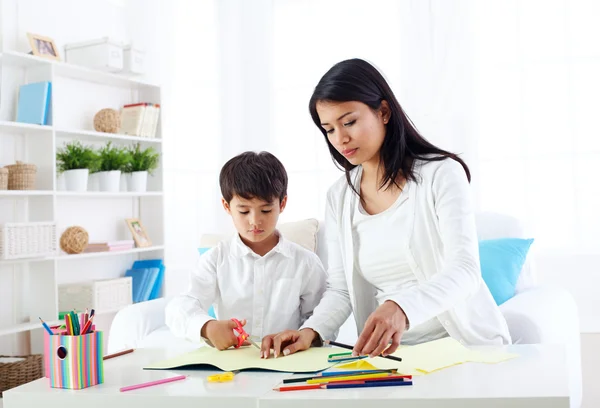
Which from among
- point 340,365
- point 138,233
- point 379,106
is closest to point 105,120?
point 138,233

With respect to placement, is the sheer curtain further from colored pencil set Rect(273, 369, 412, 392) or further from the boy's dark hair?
colored pencil set Rect(273, 369, 412, 392)

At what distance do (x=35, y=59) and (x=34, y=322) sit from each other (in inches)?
54.6

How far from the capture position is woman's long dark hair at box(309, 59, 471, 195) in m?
1.50

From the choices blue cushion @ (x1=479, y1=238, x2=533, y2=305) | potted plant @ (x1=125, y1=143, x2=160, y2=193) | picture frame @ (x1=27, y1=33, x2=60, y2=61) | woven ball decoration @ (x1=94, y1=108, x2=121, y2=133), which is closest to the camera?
blue cushion @ (x1=479, y1=238, x2=533, y2=305)

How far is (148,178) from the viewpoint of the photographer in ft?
14.5

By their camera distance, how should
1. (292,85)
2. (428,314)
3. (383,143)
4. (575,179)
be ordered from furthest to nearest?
1. (292,85)
2. (575,179)
3. (383,143)
4. (428,314)

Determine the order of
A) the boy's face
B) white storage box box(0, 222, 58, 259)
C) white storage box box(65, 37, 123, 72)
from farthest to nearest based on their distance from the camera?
white storage box box(65, 37, 123, 72)
white storage box box(0, 222, 58, 259)
the boy's face

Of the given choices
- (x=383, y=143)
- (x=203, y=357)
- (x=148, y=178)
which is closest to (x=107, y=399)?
(x=203, y=357)

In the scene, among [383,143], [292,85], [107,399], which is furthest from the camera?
[292,85]

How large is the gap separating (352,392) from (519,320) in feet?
3.38

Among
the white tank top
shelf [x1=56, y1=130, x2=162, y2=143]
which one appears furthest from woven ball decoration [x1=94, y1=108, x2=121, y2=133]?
the white tank top

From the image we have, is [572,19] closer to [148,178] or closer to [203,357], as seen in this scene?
[148,178]

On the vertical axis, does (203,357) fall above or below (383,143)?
below

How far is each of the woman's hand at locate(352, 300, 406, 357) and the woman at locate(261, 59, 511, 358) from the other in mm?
235
